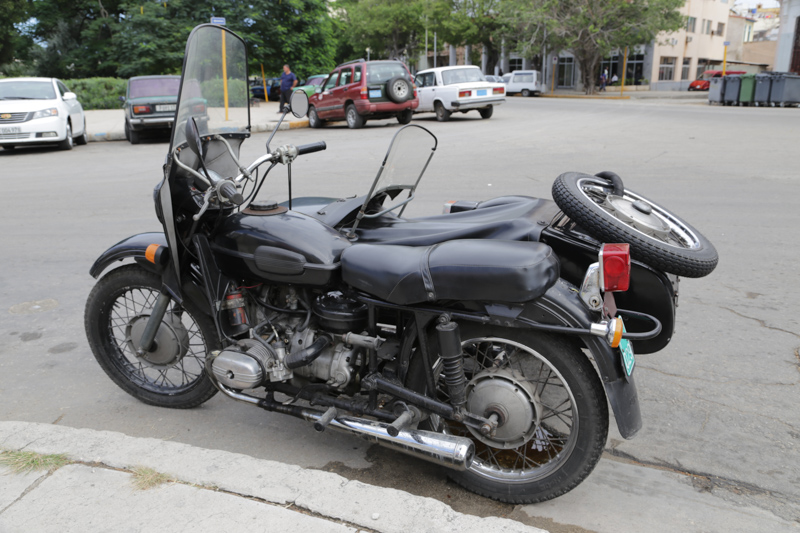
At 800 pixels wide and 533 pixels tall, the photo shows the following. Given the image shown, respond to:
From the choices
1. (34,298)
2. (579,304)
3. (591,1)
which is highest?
(591,1)

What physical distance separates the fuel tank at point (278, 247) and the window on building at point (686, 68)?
215 ft

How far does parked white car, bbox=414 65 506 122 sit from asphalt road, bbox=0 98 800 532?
874 centimetres

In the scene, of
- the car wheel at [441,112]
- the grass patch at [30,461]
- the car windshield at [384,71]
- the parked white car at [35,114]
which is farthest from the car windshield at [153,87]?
the grass patch at [30,461]

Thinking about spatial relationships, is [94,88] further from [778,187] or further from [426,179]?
[778,187]

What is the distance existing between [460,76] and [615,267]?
18.7 meters

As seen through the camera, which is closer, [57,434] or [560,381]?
[560,381]

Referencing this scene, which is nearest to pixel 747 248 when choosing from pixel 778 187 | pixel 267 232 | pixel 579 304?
pixel 778 187

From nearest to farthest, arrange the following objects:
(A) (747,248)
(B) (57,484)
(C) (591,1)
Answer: (B) (57,484) < (A) (747,248) < (C) (591,1)

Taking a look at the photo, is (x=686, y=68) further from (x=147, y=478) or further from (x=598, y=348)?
(x=147, y=478)

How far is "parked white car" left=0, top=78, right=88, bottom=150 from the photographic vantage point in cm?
1375

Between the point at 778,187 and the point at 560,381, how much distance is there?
25.0ft

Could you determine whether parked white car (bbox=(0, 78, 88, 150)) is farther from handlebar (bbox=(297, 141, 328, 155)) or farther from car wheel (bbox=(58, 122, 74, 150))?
handlebar (bbox=(297, 141, 328, 155))

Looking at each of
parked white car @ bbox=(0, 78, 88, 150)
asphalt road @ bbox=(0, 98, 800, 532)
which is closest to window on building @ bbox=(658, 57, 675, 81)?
asphalt road @ bbox=(0, 98, 800, 532)

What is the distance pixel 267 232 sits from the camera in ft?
9.49
